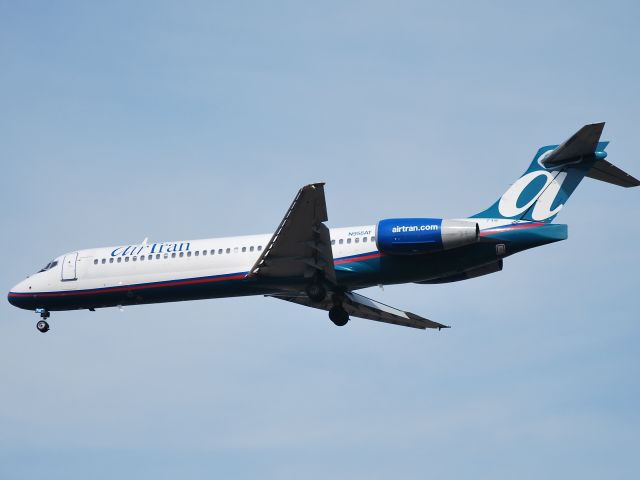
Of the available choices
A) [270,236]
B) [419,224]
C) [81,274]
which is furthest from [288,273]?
[81,274]

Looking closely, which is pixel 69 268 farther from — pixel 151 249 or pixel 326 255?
pixel 326 255

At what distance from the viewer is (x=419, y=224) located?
1291 inches

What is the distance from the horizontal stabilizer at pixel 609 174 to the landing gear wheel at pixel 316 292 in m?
8.76

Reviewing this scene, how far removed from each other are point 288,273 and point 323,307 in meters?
4.70

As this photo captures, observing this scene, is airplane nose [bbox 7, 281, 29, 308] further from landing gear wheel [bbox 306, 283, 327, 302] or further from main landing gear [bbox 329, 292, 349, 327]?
main landing gear [bbox 329, 292, 349, 327]

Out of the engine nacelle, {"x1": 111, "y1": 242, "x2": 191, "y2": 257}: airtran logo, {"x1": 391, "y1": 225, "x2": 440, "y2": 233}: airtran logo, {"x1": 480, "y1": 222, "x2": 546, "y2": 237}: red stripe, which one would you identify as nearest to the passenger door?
{"x1": 111, "y1": 242, "x2": 191, "y2": 257}: airtran logo

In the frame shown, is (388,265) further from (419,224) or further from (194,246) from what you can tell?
(194,246)

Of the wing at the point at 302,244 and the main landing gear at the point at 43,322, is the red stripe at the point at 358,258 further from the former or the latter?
the main landing gear at the point at 43,322

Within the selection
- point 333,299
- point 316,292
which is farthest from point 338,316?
point 316,292

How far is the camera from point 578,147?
32594mm

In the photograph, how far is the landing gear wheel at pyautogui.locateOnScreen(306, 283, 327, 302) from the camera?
3469 centimetres

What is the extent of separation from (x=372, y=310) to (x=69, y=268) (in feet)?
34.5

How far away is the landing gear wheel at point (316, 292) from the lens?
34.7m

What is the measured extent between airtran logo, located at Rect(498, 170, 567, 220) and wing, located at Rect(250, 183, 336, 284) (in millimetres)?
5475
